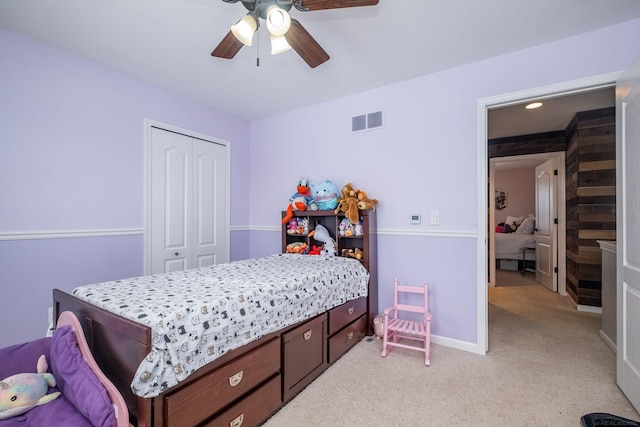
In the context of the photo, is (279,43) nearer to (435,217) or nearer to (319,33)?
(319,33)

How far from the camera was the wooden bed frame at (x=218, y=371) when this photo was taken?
3.68ft

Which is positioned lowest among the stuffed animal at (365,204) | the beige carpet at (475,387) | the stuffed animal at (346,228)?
the beige carpet at (475,387)

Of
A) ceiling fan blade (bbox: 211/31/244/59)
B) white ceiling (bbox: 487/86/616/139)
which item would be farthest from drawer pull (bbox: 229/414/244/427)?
white ceiling (bbox: 487/86/616/139)

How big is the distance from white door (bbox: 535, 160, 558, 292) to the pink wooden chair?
10.0 feet

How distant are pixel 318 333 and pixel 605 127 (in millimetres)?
4076

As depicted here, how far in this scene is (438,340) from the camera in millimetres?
2557

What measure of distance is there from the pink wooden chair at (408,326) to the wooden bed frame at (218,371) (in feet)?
1.94

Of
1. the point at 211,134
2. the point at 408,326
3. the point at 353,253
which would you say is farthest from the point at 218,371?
the point at 211,134

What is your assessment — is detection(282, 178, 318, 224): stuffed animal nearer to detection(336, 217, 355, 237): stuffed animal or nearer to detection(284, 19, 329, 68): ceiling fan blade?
detection(336, 217, 355, 237): stuffed animal

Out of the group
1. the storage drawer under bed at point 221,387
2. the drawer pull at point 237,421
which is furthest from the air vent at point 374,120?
the drawer pull at point 237,421

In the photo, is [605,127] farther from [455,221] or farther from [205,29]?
[205,29]

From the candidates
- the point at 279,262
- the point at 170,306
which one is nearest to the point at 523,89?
the point at 279,262

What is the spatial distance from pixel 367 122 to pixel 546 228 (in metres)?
3.76

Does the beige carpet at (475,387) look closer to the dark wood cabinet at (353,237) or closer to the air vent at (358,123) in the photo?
the dark wood cabinet at (353,237)
